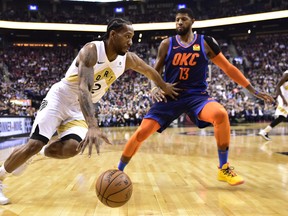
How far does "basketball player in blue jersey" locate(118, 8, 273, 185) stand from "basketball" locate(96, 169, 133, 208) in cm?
125

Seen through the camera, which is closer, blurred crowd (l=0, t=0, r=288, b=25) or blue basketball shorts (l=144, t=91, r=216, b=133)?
blue basketball shorts (l=144, t=91, r=216, b=133)

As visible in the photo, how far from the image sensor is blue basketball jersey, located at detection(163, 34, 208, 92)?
418cm

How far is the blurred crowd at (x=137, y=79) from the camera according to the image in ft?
68.4

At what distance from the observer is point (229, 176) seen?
393 cm

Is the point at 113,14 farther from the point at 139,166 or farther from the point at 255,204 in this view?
the point at 255,204

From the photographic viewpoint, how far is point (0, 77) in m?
24.8

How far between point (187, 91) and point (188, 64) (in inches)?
13.1

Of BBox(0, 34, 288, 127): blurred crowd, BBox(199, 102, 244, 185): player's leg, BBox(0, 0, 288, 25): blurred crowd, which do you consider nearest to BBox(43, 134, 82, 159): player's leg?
BBox(199, 102, 244, 185): player's leg

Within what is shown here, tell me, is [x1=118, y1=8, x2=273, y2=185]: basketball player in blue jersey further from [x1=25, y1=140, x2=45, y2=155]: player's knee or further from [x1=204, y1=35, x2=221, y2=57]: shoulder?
[x1=25, y1=140, x2=45, y2=155]: player's knee

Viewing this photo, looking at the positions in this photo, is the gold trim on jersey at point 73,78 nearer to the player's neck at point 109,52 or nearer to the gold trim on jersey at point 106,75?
the gold trim on jersey at point 106,75

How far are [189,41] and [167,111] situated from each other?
94 centimetres

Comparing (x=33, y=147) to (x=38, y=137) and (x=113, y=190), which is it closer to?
(x=38, y=137)

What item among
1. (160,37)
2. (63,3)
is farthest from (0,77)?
(160,37)

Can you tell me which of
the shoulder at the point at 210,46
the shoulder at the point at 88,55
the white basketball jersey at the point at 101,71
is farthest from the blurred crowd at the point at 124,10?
the shoulder at the point at 88,55
